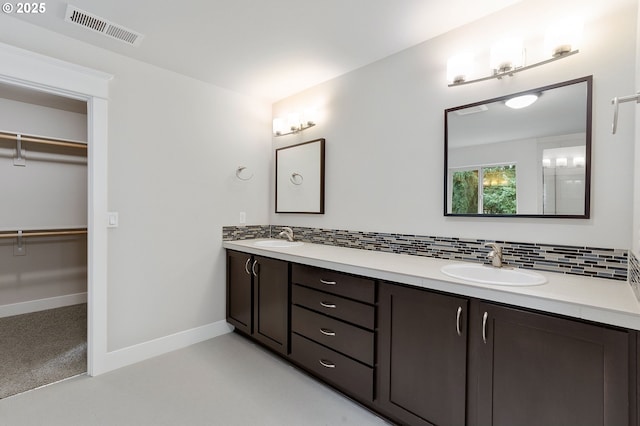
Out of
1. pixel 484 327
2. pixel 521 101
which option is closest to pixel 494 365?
pixel 484 327

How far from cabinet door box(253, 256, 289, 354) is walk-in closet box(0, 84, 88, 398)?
1.63 m

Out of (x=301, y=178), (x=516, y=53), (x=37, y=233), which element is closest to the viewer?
(x=516, y=53)

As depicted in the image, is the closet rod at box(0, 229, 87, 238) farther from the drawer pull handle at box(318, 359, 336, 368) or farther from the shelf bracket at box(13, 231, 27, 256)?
the drawer pull handle at box(318, 359, 336, 368)

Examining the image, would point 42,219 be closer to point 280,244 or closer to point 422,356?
point 280,244

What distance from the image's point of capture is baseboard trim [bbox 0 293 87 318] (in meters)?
3.31

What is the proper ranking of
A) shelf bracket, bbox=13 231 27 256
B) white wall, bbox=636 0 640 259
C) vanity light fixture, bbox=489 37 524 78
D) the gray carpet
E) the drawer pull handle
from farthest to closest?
shelf bracket, bbox=13 231 27 256 → the gray carpet → the drawer pull handle → vanity light fixture, bbox=489 37 524 78 → white wall, bbox=636 0 640 259

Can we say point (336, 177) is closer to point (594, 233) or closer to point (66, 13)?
point (594, 233)

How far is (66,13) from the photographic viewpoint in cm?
186

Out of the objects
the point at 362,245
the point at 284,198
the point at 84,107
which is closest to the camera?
the point at 362,245

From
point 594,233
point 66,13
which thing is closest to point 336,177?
point 594,233

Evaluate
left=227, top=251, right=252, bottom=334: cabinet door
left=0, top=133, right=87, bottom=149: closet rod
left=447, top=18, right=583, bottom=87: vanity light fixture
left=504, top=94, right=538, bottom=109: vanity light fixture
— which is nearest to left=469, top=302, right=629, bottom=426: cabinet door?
left=504, top=94, right=538, bottom=109: vanity light fixture

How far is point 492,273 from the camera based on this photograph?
1.73 metres

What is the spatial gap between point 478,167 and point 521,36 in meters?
0.77

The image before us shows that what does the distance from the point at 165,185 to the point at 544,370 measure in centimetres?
280
